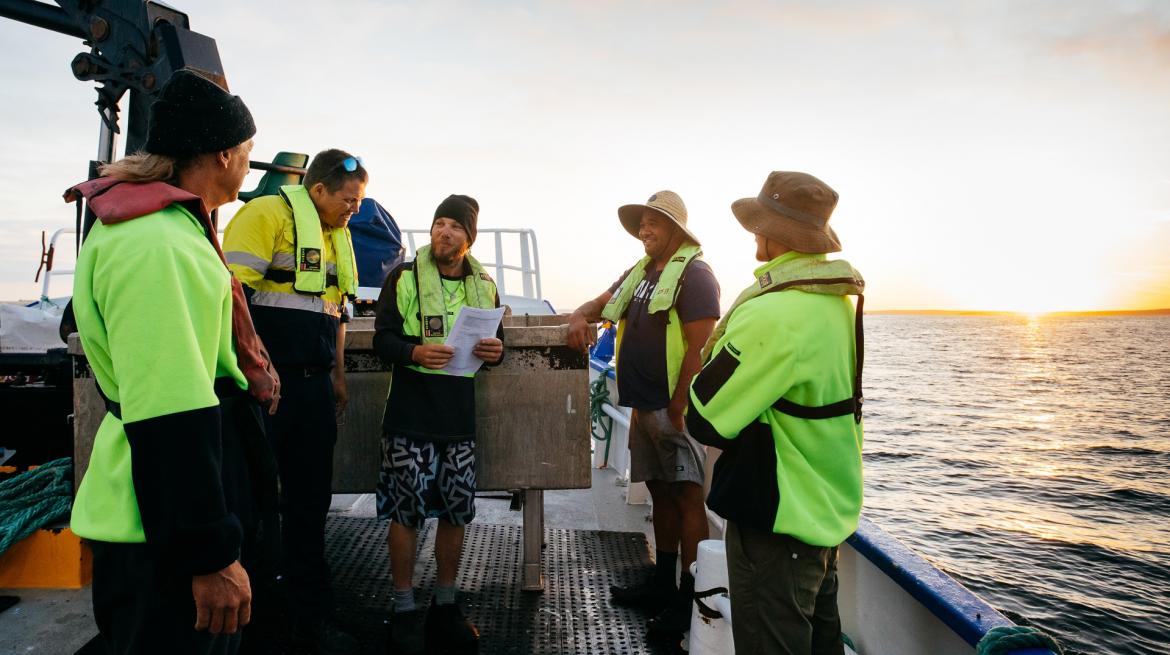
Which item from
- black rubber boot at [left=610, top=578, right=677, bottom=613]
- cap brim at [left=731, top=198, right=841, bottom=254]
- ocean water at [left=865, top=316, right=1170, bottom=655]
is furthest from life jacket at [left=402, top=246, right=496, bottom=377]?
ocean water at [left=865, top=316, right=1170, bottom=655]

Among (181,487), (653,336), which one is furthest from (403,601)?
(181,487)

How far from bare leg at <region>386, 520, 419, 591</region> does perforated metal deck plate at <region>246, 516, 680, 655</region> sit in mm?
289

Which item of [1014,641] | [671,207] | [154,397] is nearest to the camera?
[154,397]

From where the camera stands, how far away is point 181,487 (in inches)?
50.5

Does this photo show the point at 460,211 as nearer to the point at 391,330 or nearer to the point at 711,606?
the point at 391,330

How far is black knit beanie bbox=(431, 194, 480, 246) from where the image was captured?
314cm

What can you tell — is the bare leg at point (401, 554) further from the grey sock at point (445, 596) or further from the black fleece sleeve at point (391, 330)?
the black fleece sleeve at point (391, 330)

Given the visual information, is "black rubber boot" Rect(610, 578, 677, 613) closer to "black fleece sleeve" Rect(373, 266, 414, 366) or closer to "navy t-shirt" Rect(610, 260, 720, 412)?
"navy t-shirt" Rect(610, 260, 720, 412)

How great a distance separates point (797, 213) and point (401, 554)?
7.39 feet

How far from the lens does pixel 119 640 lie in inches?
55.5

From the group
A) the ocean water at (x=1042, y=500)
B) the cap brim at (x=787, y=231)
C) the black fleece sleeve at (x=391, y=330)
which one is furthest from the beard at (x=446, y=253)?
the ocean water at (x=1042, y=500)

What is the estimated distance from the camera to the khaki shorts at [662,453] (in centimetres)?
341

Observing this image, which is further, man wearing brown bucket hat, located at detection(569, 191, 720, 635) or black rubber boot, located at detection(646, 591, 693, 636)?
man wearing brown bucket hat, located at detection(569, 191, 720, 635)

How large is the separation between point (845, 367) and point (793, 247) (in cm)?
41
